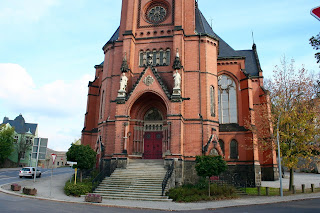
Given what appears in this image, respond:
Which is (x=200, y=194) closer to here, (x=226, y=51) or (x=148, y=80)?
(x=148, y=80)

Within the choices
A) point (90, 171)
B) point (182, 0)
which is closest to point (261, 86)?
point (182, 0)

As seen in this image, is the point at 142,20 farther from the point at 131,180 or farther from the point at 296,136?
the point at 296,136

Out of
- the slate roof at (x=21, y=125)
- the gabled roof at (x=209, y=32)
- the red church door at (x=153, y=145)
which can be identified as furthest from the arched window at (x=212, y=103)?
the slate roof at (x=21, y=125)

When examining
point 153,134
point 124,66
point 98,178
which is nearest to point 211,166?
point 153,134

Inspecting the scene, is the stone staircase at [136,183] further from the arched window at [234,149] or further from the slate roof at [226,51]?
the slate roof at [226,51]

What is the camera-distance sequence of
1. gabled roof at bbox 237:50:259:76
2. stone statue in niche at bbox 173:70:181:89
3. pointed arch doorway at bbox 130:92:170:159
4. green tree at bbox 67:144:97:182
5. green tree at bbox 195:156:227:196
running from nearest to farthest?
1. green tree at bbox 195:156:227:196
2. green tree at bbox 67:144:97:182
3. stone statue in niche at bbox 173:70:181:89
4. pointed arch doorway at bbox 130:92:170:159
5. gabled roof at bbox 237:50:259:76

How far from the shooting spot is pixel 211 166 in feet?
58.1

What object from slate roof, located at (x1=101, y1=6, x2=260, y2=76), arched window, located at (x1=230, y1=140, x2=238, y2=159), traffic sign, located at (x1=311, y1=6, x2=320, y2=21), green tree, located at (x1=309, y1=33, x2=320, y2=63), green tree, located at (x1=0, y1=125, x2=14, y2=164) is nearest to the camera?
traffic sign, located at (x1=311, y1=6, x2=320, y2=21)

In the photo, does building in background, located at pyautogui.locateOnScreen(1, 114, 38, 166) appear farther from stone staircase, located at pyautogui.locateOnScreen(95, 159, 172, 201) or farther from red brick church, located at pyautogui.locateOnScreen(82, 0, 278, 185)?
stone staircase, located at pyautogui.locateOnScreen(95, 159, 172, 201)

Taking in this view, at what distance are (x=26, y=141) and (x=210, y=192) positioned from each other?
55.3m

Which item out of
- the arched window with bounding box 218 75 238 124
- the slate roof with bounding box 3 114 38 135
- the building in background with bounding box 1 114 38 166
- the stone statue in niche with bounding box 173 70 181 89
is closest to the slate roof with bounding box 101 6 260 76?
the arched window with bounding box 218 75 238 124

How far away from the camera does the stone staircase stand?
1734 cm

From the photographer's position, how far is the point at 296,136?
20.8 meters

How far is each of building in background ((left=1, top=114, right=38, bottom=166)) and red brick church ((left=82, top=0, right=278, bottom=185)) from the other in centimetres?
3763
